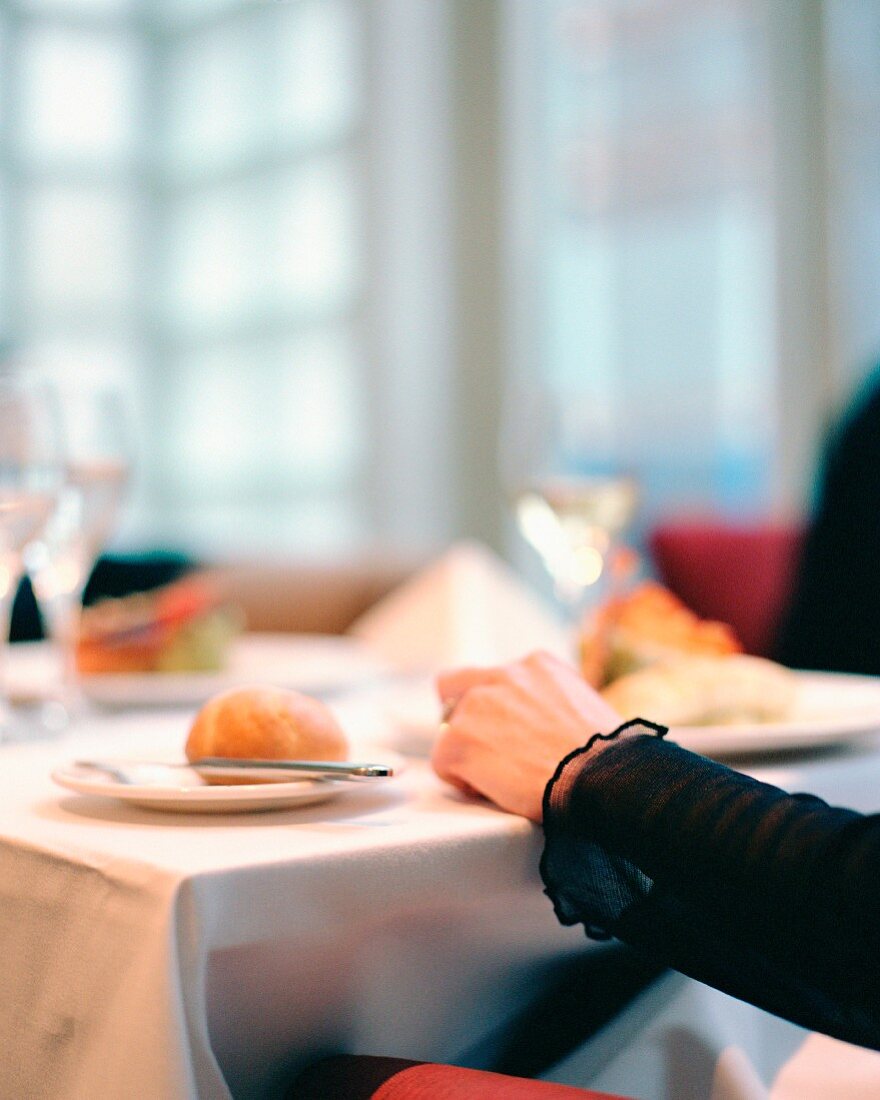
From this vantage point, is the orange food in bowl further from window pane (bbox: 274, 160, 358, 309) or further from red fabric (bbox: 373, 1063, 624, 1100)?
window pane (bbox: 274, 160, 358, 309)

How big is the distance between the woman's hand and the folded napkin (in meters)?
0.68

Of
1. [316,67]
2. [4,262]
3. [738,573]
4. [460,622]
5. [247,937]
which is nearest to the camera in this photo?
[247,937]

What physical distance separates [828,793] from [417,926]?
0.84 feet

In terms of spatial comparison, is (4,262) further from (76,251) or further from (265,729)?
(265,729)

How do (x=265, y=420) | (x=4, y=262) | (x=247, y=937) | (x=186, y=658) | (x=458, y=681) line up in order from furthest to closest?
(x=4, y=262) < (x=265, y=420) < (x=186, y=658) < (x=458, y=681) < (x=247, y=937)

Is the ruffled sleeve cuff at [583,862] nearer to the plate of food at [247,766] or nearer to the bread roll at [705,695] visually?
the plate of food at [247,766]

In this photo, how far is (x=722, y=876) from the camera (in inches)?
19.2

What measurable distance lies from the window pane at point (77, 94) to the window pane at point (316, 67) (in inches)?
33.7

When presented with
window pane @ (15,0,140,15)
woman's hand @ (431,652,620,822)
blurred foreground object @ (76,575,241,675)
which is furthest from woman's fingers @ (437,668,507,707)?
window pane @ (15,0,140,15)

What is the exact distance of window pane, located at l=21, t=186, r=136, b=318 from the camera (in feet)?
16.7

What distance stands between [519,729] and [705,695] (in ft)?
0.66

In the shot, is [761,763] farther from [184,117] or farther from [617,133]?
[184,117]

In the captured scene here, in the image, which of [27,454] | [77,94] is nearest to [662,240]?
[77,94]

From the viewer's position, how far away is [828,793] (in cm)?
64
